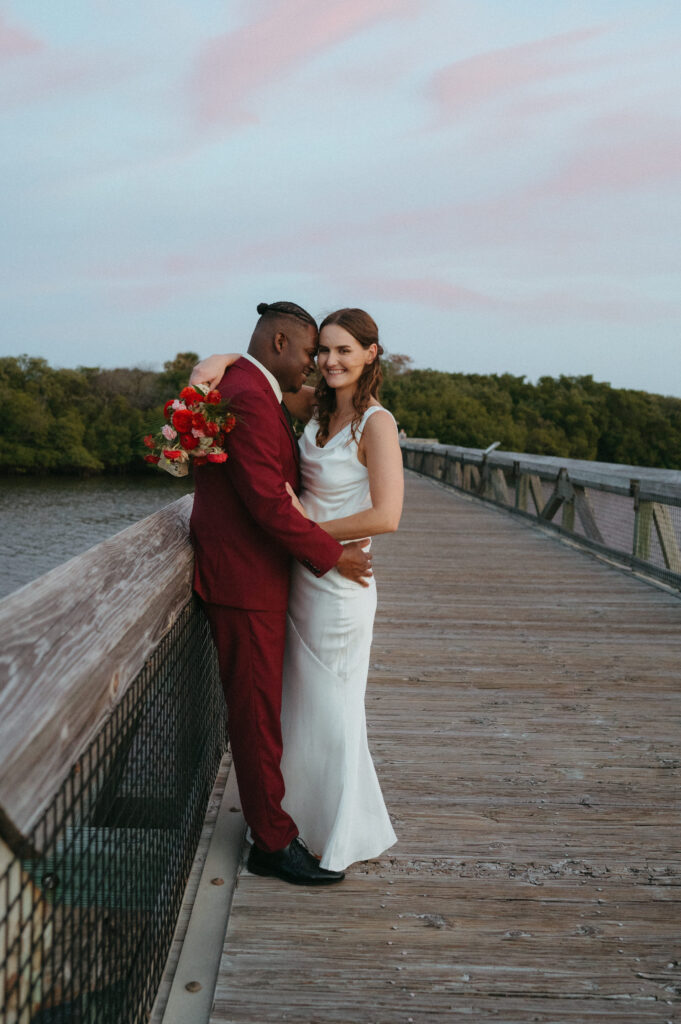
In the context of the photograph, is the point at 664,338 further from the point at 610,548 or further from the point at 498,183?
the point at 610,548

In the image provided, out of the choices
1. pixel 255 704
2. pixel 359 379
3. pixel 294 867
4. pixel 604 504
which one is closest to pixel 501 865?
pixel 294 867

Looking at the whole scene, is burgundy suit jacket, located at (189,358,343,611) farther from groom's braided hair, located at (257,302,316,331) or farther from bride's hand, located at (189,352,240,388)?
groom's braided hair, located at (257,302,316,331)

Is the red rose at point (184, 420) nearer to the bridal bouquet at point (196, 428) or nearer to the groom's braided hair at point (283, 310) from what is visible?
the bridal bouquet at point (196, 428)

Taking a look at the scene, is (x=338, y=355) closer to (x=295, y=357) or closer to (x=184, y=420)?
(x=295, y=357)

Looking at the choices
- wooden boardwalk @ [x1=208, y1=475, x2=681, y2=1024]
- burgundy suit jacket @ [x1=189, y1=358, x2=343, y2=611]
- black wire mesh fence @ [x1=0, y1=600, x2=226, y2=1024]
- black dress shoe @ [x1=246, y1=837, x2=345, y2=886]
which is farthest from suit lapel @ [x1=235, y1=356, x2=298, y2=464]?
wooden boardwalk @ [x1=208, y1=475, x2=681, y2=1024]

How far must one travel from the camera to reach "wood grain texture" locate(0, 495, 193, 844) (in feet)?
3.41

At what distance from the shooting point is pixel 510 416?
91375mm

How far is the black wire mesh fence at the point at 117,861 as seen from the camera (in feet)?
3.71

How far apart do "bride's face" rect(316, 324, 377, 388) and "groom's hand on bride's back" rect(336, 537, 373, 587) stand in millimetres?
548

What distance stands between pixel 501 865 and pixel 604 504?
680cm

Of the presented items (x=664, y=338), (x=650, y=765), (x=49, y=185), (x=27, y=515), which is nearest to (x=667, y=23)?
(x=650, y=765)

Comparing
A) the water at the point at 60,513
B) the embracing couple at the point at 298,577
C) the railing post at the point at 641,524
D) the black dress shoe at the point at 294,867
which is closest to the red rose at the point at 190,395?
the embracing couple at the point at 298,577

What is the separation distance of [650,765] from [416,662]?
1771mm

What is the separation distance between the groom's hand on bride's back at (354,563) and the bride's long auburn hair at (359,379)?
0.36 m
